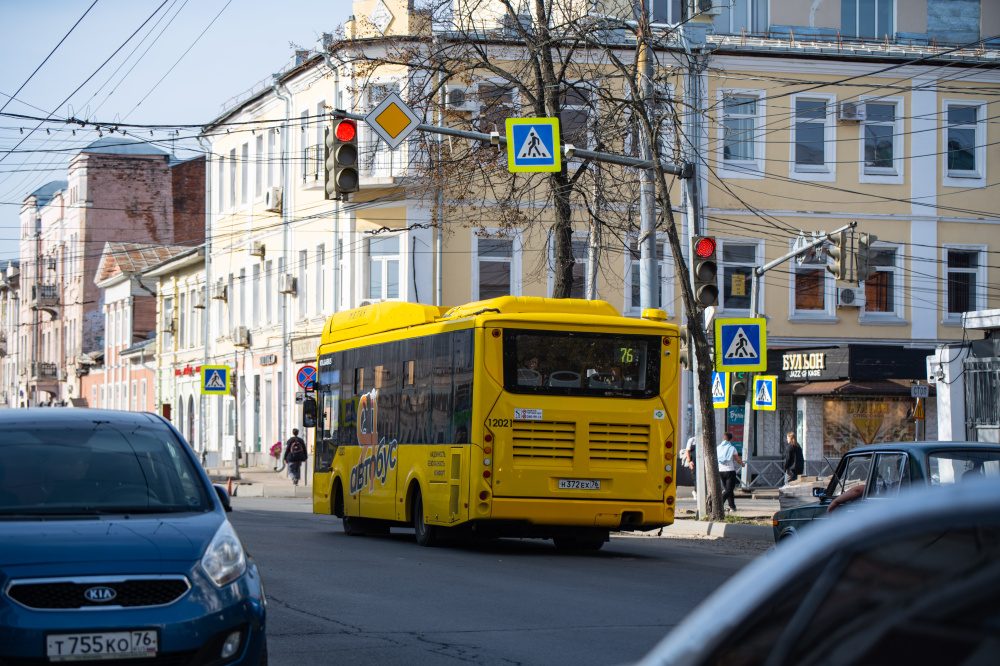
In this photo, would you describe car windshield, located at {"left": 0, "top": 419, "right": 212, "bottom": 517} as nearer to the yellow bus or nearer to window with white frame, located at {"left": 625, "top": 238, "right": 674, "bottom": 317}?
the yellow bus

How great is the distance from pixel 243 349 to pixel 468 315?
3352cm

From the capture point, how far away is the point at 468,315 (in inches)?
677

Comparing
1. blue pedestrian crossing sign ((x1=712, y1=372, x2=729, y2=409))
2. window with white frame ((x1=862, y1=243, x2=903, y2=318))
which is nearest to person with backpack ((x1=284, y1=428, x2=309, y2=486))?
blue pedestrian crossing sign ((x1=712, y1=372, x2=729, y2=409))

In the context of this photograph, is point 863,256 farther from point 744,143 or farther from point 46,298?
point 46,298

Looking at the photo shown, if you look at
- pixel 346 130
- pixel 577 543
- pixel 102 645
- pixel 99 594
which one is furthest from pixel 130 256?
pixel 102 645

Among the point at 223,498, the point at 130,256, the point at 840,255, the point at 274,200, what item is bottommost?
the point at 223,498

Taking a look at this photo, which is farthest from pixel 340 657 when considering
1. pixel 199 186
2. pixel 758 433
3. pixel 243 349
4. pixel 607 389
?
pixel 199 186

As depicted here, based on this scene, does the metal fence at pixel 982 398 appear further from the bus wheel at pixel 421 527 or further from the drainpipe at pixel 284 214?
the drainpipe at pixel 284 214

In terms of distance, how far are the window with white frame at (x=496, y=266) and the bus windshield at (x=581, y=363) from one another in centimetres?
2123

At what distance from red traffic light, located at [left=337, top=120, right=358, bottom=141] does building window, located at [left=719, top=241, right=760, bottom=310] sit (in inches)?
895

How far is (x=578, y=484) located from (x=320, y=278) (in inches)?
1040

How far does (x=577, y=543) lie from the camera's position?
19.2 meters

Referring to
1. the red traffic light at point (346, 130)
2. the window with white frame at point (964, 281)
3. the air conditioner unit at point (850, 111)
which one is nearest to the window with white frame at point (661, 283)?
the air conditioner unit at point (850, 111)

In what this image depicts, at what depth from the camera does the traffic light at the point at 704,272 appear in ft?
64.1
